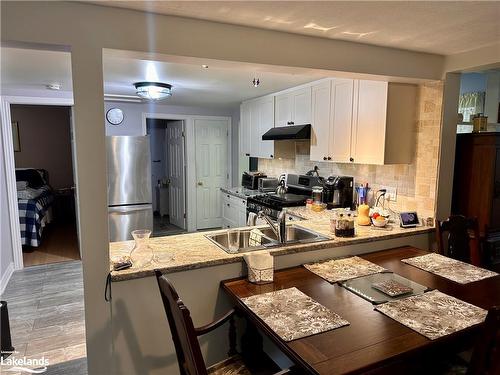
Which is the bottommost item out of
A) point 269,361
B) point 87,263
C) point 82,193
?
point 269,361

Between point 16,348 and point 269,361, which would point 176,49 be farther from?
point 16,348

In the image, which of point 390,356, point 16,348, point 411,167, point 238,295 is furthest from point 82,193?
point 411,167

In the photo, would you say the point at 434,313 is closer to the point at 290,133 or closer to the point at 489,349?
the point at 489,349

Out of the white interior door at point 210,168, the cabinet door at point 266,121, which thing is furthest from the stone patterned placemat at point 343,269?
the white interior door at point 210,168

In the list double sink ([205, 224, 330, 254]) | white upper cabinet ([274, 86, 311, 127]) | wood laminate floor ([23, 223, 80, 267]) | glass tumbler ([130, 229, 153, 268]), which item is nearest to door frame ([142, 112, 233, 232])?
wood laminate floor ([23, 223, 80, 267])

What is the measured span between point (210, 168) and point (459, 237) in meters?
4.37

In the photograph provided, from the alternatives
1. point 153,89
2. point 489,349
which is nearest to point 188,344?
point 489,349

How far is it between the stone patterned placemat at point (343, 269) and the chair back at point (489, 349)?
31.0 inches

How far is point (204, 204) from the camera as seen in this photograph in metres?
6.08

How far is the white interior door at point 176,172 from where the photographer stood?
19.6 ft

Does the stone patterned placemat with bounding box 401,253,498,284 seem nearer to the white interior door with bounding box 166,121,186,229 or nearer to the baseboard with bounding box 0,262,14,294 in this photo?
the baseboard with bounding box 0,262,14,294

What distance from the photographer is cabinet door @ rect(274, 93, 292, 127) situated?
4052 mm

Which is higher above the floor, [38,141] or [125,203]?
[38,141]

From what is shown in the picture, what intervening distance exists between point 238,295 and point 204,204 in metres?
4.43
